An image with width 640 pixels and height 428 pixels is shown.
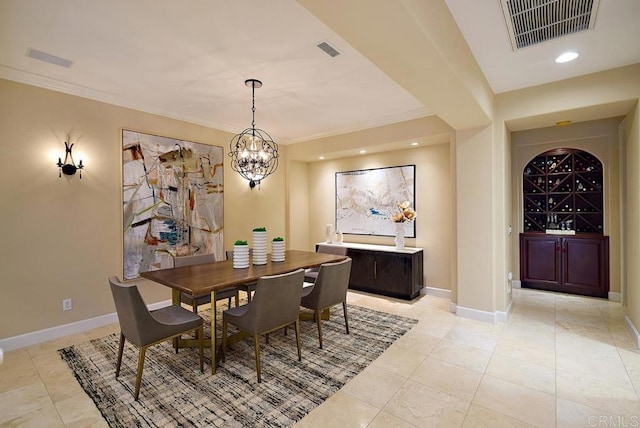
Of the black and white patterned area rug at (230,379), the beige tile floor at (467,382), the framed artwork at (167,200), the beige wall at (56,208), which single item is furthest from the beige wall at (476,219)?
the beige wall at (56,208)

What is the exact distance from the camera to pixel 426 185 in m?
4.86

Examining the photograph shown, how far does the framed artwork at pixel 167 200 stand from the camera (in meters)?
3.83

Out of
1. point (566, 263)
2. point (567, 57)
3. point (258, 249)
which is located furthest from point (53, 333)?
point (566, 263)

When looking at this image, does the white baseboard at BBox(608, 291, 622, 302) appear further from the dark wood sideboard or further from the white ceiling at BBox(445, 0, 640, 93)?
the white ceiling at BBox(445, 0, 640, 93)

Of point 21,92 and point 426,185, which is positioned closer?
point 21,92

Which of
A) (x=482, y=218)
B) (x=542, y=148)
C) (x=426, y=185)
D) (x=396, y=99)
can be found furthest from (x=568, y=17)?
(x=542, y=148)

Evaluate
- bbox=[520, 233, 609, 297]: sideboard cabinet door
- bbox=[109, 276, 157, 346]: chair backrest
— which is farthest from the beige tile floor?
bbox=[520, 233, 609, 297]: sideboard cabinet door

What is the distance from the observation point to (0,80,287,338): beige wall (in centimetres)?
304

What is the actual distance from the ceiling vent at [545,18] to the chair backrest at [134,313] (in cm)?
327

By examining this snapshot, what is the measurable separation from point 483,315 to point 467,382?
1.53 meters

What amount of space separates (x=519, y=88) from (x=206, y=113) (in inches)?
156

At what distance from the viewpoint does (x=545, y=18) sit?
2.23 m

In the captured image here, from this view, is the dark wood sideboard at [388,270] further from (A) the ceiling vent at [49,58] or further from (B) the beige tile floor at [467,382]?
(A) the ceiling vent at [49,58]

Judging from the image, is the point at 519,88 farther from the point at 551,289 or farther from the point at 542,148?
the point at 551,289
